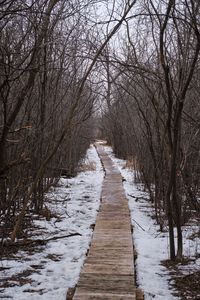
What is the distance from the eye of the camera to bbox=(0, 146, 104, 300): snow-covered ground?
414 centimetres

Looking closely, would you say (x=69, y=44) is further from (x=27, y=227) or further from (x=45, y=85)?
(x=27, y=227)

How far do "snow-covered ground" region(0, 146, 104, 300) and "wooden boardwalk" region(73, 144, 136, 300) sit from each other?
0.20 metres

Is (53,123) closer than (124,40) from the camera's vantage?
Yes

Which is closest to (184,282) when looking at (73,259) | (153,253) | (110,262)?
(110,262)

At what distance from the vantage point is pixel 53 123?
798 centimetres

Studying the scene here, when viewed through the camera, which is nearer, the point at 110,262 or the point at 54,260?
the point at 110,262

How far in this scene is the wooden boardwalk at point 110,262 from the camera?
3.77 m

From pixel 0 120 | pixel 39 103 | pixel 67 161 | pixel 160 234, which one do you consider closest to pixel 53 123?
pixel 39 103

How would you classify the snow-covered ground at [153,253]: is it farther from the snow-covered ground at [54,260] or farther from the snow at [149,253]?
the snow-covered ground at [54,260]

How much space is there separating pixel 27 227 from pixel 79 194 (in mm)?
4022

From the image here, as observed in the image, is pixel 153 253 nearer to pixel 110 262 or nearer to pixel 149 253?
pixel 149 253

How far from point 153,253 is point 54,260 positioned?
1250mm

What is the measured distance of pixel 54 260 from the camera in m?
5.16

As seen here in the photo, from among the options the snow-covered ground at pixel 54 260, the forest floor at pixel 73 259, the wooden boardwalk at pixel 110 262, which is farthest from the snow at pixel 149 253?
the snow-covered ground at pixel 54 260
